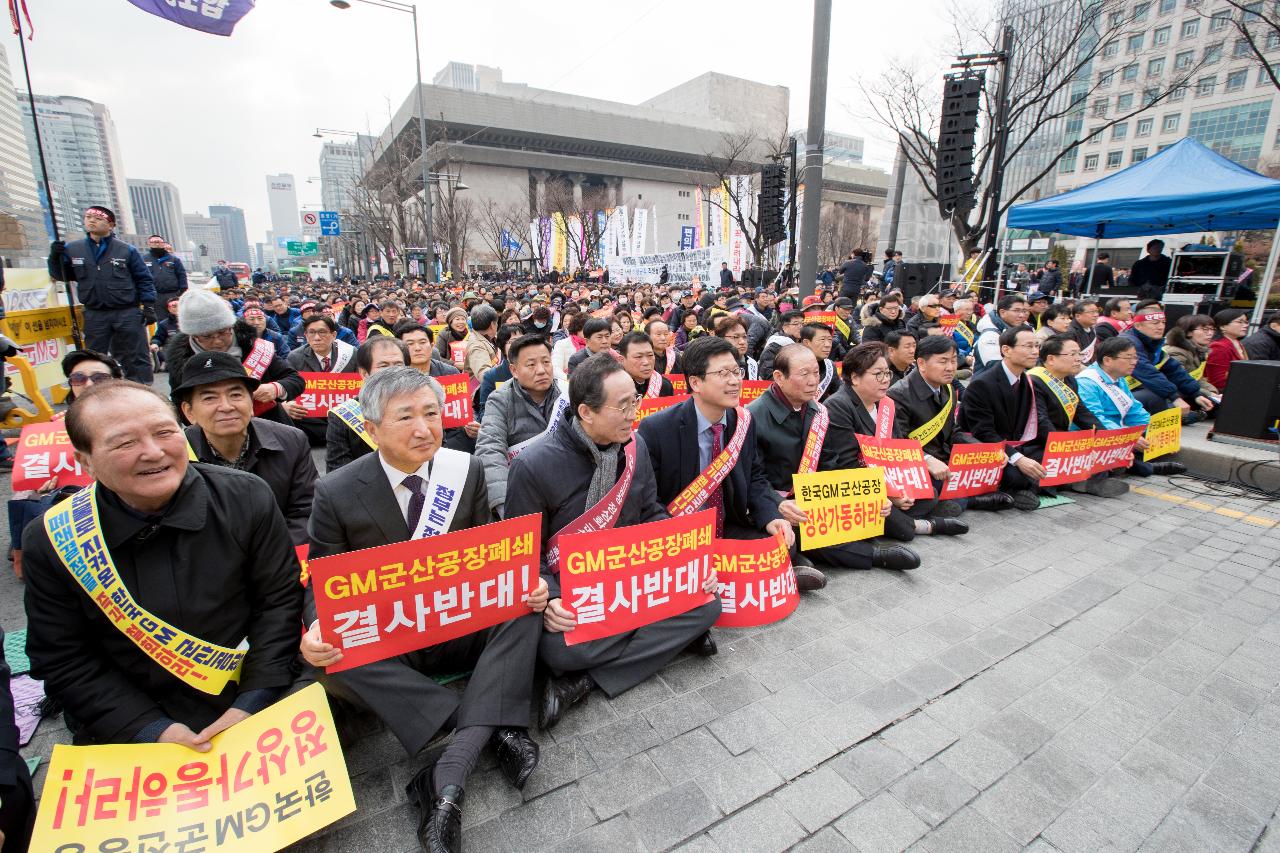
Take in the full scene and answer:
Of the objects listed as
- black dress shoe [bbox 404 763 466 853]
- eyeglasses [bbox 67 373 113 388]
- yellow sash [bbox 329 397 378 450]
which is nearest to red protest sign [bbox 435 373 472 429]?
yellow sash [bbox 329 397 378 450]

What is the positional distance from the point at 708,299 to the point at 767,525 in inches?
392

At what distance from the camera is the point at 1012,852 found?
209 centimetres

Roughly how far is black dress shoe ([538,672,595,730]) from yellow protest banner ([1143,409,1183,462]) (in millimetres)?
6402

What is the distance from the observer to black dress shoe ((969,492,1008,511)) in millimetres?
5184

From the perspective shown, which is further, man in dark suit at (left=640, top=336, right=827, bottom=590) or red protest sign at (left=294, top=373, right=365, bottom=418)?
red protest sign at (left=294, top=373, right=365, bottom=418)

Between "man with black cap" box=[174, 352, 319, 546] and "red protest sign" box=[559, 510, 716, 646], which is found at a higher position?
"man with black cap" box=[174, 352, 319, 546]

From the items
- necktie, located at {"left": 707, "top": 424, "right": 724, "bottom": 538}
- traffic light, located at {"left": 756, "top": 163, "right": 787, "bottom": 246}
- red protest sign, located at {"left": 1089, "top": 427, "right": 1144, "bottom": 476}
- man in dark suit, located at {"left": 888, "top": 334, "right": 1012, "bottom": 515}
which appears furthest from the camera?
traffic light, located at {"left": 756, "top": 163, "right": 787, "bottom": 246}

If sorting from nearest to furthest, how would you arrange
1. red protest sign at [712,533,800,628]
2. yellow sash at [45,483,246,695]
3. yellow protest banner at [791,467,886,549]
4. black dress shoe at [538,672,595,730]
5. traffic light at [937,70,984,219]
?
yellow sash at [45,483,246,695]
black dress shoe at [538,672,595,730]
red protest sign at [712,533,800,628]
yellow protest banner at [791,467,886,549]
traffic light at [937,70,984,219]

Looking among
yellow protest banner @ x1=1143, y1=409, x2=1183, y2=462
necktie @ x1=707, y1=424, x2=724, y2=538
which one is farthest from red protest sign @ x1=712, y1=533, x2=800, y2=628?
yellow protest banner @ x1=1143, y1=409, x2=1183, y2=462

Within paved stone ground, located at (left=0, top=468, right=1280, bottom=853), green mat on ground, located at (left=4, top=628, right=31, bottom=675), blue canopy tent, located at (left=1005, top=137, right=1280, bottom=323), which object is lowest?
green mat on ground, located at (left=4, top=628, right=31, bottom=675)

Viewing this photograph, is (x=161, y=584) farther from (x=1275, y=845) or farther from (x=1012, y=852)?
(x=1275, y=845)

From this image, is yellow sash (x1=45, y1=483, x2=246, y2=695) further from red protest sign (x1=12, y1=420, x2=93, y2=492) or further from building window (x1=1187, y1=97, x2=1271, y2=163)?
building window (x1=1187, y1=97, x2=1271, y2=163)

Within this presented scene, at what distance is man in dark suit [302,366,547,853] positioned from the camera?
7.34 feet

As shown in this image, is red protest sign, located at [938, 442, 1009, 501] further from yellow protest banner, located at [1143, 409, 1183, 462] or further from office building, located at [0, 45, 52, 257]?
office building, located at [0, 45, 52, 257]
